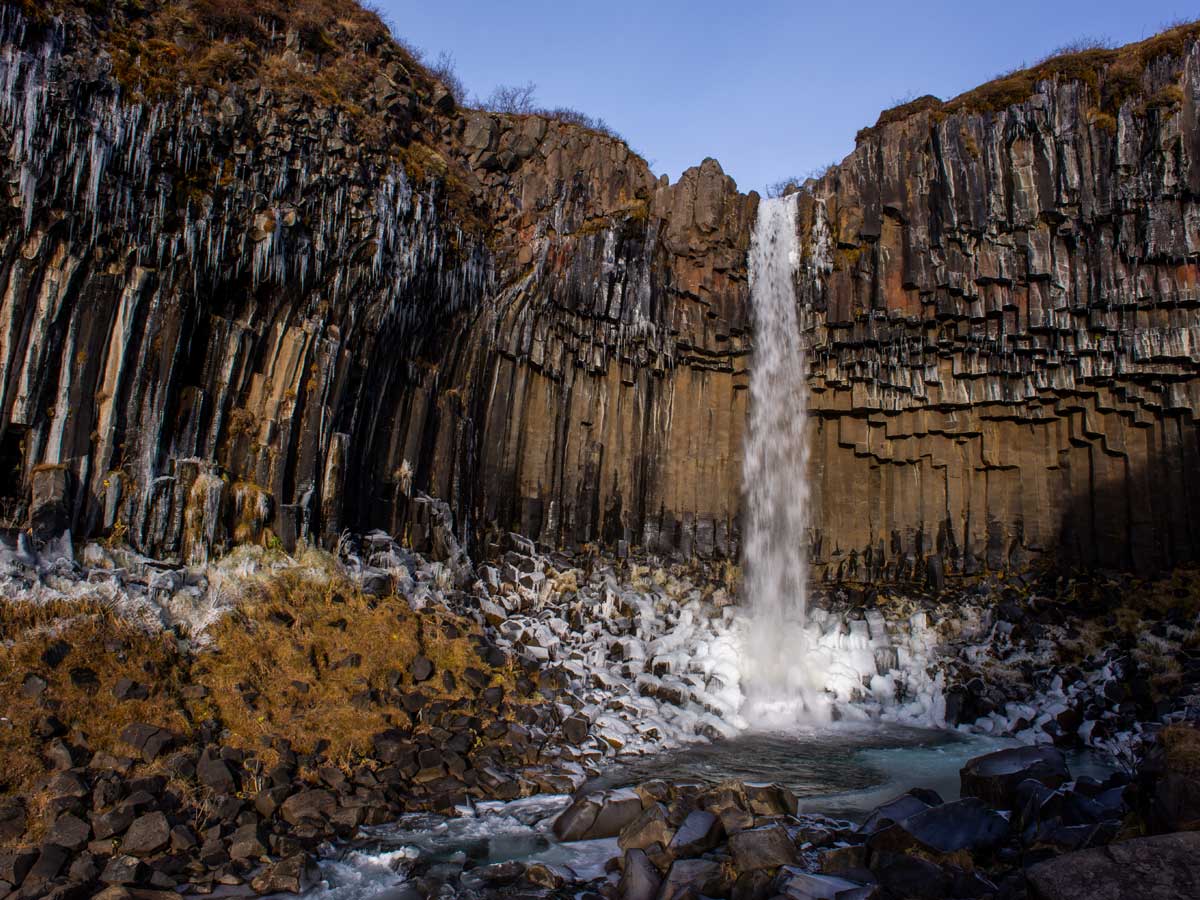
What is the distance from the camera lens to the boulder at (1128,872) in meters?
5.49

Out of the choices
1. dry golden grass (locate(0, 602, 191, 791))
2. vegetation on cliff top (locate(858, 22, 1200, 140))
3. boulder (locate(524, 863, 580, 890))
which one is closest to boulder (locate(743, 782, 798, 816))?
boulder (locate(524, 863, 580, 890))

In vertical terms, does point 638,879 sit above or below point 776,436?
below

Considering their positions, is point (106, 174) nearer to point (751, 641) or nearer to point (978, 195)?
point (751, 641)

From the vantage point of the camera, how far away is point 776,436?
23344 mm

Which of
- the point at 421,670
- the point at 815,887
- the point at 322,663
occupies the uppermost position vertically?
the point at 322,663

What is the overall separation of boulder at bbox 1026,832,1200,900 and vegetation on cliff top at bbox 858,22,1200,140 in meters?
18.9

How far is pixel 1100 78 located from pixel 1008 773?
58.2ft

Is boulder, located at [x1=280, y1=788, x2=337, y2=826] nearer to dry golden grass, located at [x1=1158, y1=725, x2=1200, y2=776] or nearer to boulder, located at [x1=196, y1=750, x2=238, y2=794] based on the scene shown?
boulder, located at [x1=196, y1=750, x2=238, y2=794]

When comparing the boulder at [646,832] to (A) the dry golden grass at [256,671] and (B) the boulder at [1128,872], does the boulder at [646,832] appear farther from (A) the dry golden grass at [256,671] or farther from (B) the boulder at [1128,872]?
(A) the dry golden grass at [256,671]

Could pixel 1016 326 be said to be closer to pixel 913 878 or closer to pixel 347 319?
pixel 347 319

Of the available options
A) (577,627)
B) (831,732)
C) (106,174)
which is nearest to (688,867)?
(831,732)

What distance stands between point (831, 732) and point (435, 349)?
12.2 m

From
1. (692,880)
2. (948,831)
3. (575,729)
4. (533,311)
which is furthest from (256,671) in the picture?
(533,311)

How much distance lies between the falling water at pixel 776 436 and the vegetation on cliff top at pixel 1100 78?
5.12m
